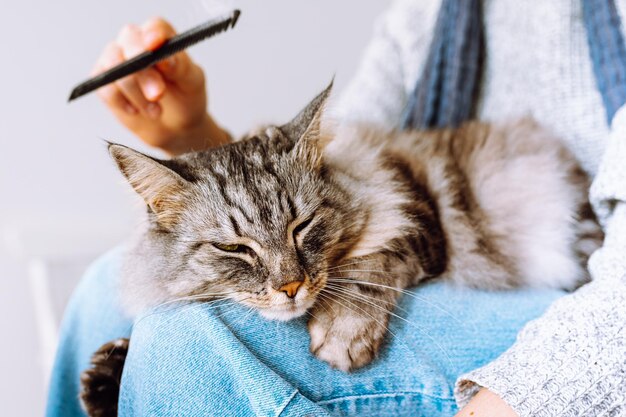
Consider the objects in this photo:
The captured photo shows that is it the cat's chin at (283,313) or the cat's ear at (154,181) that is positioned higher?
the cat's ear at (154,181)

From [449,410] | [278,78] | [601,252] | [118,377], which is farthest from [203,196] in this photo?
[278,78]

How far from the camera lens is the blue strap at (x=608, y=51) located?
3.38 feet

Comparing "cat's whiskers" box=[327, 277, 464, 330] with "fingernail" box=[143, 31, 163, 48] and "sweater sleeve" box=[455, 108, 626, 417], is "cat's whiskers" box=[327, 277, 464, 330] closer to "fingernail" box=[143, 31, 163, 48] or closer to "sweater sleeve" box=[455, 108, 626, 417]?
"sweater sleeve" box=[455, 108, 626, 417]

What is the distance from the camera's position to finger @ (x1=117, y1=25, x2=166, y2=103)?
1118 mm

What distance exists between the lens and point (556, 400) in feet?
2.26

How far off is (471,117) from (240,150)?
2.44 feet

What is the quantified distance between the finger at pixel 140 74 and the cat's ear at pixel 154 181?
34 cm

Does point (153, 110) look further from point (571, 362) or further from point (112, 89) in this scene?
point (571, 362)

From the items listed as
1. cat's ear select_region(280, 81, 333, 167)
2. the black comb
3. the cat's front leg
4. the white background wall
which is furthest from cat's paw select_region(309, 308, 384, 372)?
the white background wall

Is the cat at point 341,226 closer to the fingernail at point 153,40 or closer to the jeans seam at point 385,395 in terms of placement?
the jeans seam at point 385,395

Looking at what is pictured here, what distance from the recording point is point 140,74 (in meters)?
1.16

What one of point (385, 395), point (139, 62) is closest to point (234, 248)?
point (385, 395)

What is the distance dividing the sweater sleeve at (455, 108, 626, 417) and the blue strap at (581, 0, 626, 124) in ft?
1.18

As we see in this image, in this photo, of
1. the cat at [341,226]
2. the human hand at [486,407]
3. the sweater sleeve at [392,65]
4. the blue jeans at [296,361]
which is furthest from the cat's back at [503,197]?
the human hand at [486,407]
